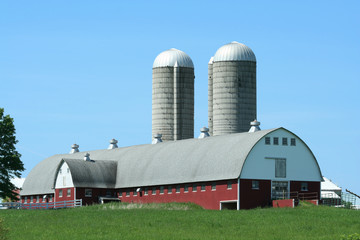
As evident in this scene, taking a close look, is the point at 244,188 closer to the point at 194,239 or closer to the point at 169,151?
the point at 169,151

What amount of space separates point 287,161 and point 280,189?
7.72 feet

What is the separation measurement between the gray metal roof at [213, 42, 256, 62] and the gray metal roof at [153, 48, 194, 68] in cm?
539

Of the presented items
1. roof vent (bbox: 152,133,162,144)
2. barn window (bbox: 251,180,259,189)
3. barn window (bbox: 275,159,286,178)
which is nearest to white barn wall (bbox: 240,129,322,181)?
barn window (bbox: 275,159,286,178)

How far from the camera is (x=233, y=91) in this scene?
88.8 m

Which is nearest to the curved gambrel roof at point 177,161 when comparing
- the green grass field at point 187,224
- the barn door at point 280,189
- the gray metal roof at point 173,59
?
the barn door at point 280,189

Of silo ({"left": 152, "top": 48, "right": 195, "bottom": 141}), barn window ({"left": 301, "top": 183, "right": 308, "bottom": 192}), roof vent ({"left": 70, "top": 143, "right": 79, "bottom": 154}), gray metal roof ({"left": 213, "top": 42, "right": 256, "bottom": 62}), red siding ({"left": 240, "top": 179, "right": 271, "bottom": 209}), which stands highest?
gray metal roof ({"left": 213, "top": 42, "right": 256, "bottom": 62})

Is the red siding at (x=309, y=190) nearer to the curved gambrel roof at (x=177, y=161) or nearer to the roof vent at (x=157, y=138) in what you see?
the curved gambrel roof at (x=177, y=161)

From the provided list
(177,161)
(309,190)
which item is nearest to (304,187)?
(309,190)

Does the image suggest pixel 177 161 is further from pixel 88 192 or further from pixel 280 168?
pixel 280 168

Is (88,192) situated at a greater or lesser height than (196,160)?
lesser

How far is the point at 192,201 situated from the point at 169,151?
836 centimetres

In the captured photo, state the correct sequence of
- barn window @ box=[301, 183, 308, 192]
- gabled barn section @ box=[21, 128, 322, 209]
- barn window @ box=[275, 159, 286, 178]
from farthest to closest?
barn window @ box=[301, 183, 308, 192] → barn window @ box=[275, 159, 286, 178] → gabled barn section @ box=[21, 128, 322, 209]

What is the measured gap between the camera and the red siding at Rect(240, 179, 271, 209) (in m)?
67.9

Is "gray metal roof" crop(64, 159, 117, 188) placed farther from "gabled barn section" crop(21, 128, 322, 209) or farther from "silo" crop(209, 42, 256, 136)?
"silo" crop(209, 42, 256, 136)
